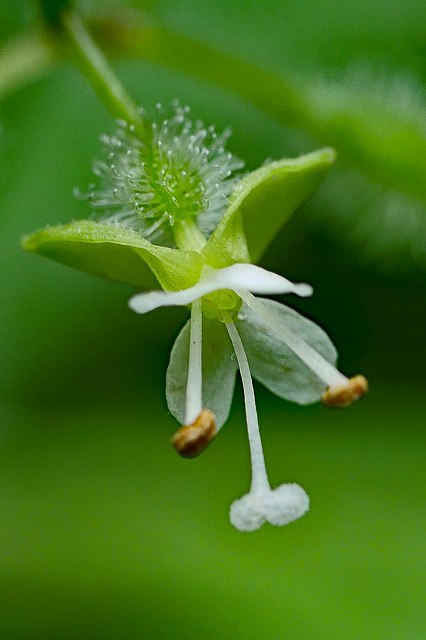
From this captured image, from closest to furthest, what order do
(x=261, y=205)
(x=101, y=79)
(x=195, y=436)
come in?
(x=195, y=436) → (x=261, y=205) → (x=101, y=79)

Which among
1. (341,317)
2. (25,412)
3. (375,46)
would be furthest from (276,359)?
(375,46)

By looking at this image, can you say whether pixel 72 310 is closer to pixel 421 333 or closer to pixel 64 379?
pixel 64 379

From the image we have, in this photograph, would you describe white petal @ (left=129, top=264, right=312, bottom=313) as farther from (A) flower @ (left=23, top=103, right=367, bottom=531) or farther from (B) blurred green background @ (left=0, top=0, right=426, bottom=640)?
(B) blurred green background @ (left=0, top=0, right=426, bottom=640)

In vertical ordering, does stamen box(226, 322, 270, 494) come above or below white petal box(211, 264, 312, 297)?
below

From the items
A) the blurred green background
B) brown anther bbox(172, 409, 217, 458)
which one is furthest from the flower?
the blurred green background

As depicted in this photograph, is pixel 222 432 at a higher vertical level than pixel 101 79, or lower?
lower

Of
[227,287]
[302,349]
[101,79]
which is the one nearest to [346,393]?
[302,349]

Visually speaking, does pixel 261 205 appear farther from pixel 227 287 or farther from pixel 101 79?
pixel 101 79
